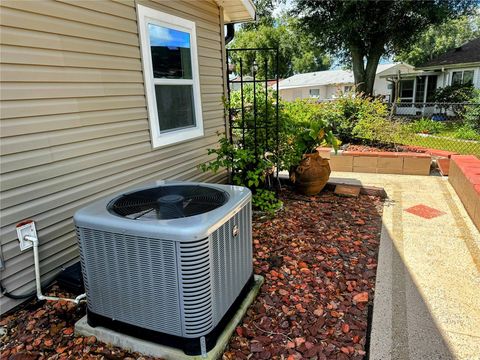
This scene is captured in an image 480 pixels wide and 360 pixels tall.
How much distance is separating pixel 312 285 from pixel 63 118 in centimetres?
231

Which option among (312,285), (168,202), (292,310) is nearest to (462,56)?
(312,285)

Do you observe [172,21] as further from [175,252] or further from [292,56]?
[292,56]

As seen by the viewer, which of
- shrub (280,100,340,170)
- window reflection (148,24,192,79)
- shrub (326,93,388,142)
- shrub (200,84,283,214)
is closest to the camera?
window reflection (148,24,192,79)

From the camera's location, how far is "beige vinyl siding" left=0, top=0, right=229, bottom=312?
2086 mm

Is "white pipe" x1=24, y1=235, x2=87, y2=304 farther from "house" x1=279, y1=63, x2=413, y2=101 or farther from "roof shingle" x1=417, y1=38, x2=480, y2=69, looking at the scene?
"house" x1=279, y1=63, x2=413, y2=101

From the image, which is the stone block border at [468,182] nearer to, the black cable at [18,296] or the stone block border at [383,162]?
the stone block border at [383,162]

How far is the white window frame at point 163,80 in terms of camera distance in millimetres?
3166

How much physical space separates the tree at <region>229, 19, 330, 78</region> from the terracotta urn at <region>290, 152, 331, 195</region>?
976 cm

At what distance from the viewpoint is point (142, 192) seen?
2.24 meters

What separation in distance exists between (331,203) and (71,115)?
3443 millimetres

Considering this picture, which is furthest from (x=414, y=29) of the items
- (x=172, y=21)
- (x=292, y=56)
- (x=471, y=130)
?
(x=292, y=56)

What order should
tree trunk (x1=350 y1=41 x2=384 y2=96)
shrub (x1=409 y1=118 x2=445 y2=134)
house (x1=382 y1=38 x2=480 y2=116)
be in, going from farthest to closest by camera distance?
house (x1=382 y1=38 x2=480 y2=116) → tree trunk (x1=350 y1=41 x2=384 y2=96) → shrub (x1=409 y1=118 x2=445 y2=134)

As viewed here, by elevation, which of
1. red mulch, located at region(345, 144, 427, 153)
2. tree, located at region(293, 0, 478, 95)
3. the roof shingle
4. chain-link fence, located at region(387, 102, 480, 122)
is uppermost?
tree, located at region(293, 0, 478, 95)

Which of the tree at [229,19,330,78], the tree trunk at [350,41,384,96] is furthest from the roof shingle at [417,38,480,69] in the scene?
the tree at [229,19,330,78]
